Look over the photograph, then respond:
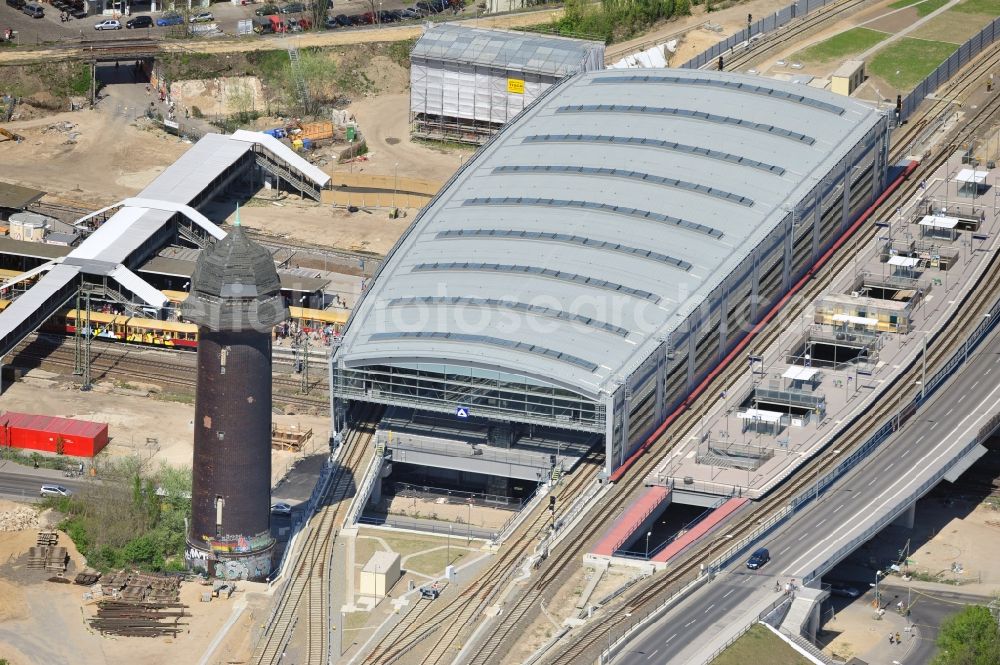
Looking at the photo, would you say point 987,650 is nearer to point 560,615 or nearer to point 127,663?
point 560,615

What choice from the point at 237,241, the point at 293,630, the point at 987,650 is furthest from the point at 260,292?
the point at 987,650

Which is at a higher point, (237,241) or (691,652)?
(237,241)

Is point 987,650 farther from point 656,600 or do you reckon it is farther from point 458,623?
point 458,623

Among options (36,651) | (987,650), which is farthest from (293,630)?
(987,650)

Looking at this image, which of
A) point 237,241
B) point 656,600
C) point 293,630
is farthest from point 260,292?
point 656,600

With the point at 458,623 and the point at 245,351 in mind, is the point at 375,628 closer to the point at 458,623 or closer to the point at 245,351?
the point at 458,623

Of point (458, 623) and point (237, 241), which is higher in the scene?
point (237, 241)
